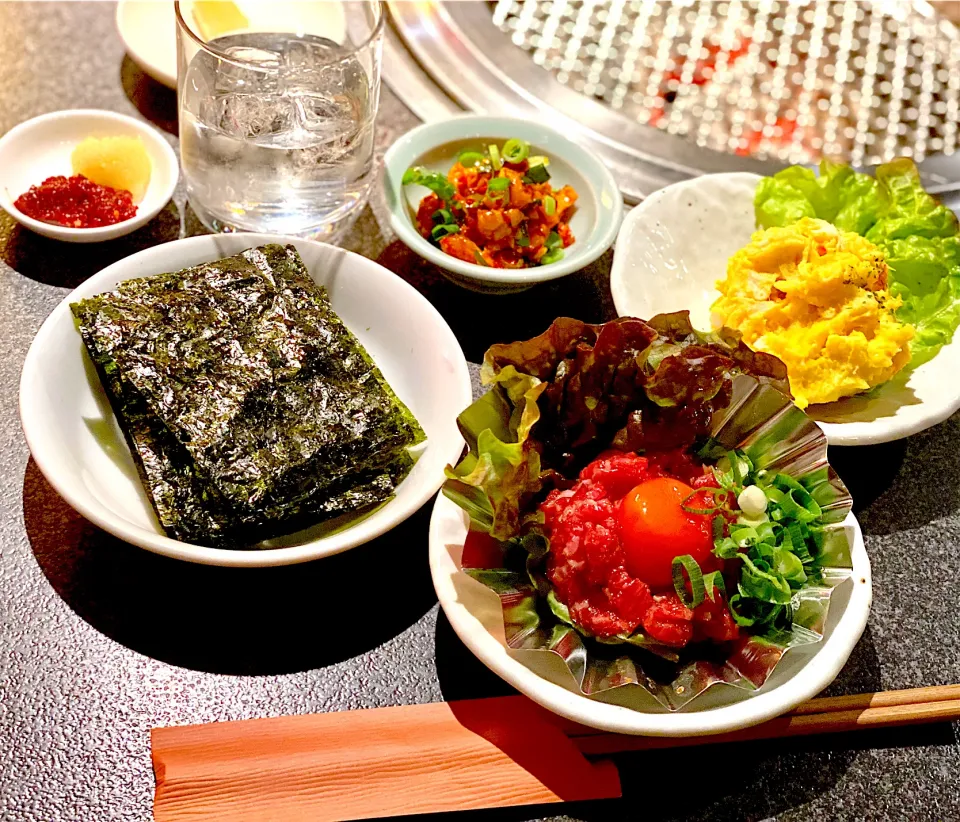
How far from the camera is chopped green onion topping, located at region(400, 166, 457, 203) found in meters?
1.90

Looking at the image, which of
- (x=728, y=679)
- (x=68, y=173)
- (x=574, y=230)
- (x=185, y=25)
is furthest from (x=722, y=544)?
(x=68, y=173)

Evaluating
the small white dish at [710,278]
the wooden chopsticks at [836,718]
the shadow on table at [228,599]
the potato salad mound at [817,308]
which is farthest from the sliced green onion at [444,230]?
the wooden chopsticks at [836,718]

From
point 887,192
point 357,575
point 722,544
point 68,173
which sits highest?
point 887,192

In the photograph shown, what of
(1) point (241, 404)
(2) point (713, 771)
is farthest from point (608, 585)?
(1) point (241, 404)

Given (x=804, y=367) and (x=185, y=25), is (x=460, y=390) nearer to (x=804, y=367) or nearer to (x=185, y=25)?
(x=804, y=367)

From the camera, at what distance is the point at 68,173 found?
1959 millimetres

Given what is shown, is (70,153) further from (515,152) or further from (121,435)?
(515,152)

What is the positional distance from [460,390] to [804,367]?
69cm

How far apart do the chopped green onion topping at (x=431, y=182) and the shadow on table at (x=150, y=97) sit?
683mm

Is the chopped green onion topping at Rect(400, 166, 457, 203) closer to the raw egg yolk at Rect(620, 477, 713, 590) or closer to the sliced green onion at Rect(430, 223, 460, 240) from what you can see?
the sliced green onion at Rect(430, 223, 460, 240)

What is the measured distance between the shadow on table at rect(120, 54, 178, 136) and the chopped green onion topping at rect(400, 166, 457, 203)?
68 cm

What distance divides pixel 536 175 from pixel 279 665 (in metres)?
1.21

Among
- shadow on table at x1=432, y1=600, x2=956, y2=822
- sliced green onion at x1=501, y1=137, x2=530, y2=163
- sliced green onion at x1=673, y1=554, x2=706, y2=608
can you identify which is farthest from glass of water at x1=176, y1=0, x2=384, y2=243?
sliced green onion at x1=673, y1=554, x2=706, y2=608

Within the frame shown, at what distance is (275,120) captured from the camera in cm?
172
